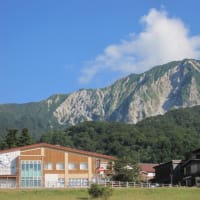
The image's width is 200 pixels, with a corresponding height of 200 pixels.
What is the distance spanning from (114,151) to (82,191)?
121241 millimetres

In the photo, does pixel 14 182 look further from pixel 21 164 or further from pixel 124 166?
pixel 124 166

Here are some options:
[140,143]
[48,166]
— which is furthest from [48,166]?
[140,143]

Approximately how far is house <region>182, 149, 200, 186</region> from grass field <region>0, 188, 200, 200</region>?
22012 millimetres

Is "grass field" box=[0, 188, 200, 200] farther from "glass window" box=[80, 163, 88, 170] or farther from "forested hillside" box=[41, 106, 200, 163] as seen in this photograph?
"forested hillside" box=[41, 106, 200, 163]

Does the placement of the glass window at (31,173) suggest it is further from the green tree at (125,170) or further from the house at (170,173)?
the house at (170,173)

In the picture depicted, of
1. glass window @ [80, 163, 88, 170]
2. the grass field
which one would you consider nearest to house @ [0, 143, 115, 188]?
glass window @ [80, 163, 88, 170]

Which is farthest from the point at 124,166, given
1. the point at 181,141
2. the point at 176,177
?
the point at 181,141

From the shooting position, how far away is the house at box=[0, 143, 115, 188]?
73.1m

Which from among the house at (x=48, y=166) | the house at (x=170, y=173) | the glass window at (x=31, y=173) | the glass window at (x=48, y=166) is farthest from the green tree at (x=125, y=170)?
the house at (x=170, y=173)

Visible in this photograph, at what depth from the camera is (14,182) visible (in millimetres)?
72875

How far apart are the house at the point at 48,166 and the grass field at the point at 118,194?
609 inches

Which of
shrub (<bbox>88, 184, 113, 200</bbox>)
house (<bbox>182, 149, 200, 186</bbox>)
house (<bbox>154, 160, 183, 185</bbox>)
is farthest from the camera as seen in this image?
house (<bbox>154, 160, 183, 185</bbox>)

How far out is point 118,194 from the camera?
55.4 m

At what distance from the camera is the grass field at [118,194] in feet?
174
